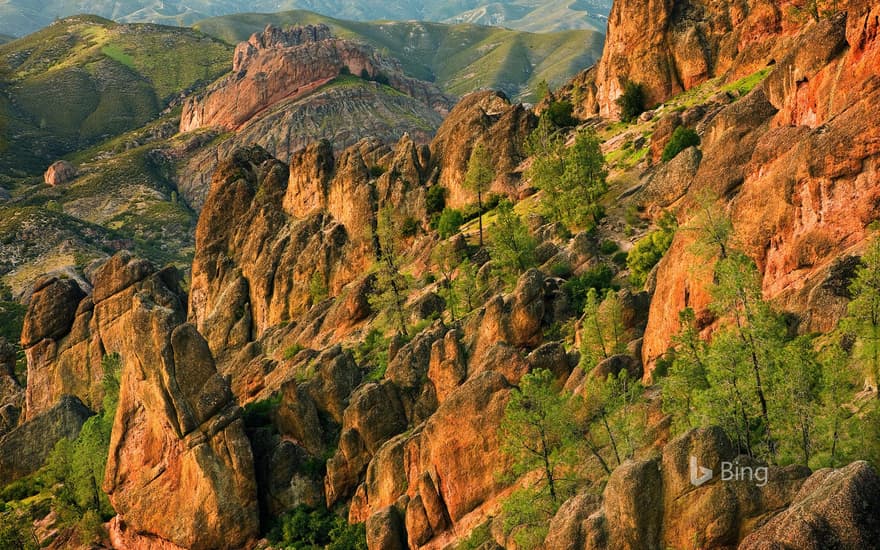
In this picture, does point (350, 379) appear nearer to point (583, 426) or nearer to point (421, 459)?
point (421, 459)

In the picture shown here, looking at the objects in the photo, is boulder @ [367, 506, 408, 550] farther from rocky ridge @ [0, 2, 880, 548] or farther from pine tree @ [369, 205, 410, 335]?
pine tree @ [369, 205, 410, 335]

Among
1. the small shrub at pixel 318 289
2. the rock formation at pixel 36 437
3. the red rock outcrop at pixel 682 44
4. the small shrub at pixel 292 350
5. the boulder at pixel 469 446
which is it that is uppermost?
the red rock outcrop at pixel 682 44

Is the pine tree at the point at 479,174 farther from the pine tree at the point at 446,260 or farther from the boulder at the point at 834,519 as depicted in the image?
the boulder at the point at 834,519

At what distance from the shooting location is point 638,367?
57.6 metres

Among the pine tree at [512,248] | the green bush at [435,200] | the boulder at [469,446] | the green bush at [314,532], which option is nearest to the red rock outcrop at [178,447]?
the green bush at [314,532]

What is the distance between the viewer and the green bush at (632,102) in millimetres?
115812

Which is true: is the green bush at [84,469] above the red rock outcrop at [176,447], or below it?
below

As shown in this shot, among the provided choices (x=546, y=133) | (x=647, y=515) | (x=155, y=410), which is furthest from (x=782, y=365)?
(x=546, y=133)

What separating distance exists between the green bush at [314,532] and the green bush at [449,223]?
4577cm

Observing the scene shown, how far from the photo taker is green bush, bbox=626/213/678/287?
7356 centimetres

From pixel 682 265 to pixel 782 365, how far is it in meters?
16.6

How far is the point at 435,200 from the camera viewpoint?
115125mm

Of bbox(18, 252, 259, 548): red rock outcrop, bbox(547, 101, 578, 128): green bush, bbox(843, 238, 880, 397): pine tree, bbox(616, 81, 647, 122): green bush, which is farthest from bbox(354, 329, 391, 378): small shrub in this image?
bbox(547, 101, 578, 128): green bush

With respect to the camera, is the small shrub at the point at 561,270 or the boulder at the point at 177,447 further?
the small shrub at the point at 561,270
